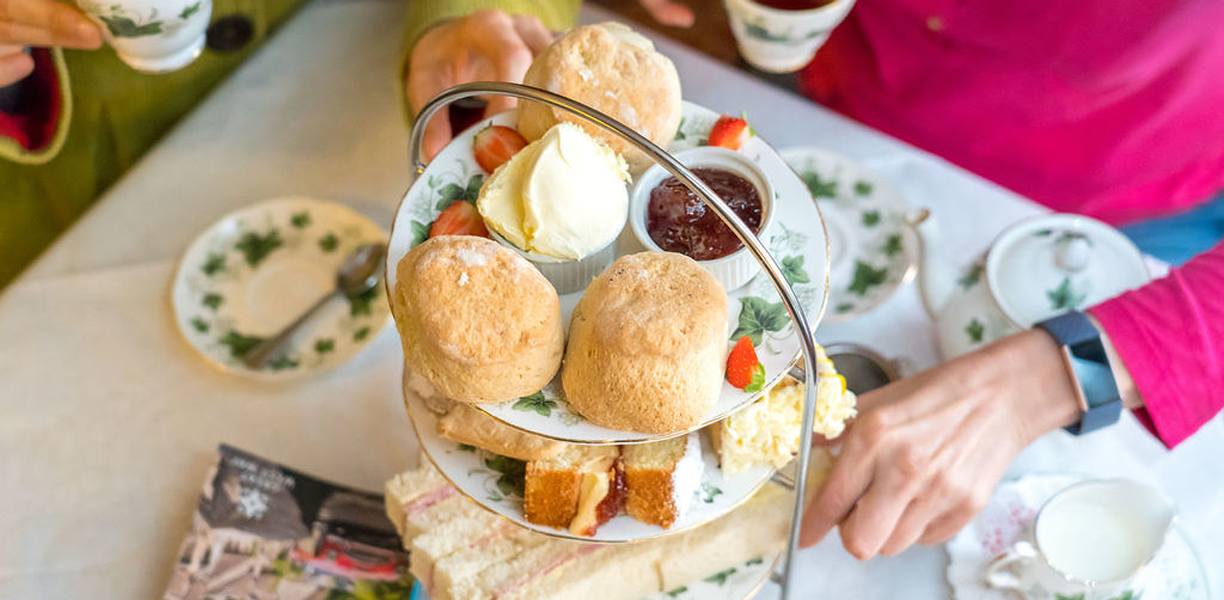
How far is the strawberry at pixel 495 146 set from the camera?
0.90 metres

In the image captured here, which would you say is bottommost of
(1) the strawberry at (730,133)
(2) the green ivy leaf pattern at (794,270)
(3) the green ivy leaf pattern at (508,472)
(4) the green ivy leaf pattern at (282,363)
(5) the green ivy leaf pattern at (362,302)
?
(4) the green ivy leaf pattern at (282,363)

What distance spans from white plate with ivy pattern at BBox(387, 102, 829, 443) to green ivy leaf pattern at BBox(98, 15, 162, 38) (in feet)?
1.51

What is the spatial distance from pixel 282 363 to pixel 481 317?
77 centimetres

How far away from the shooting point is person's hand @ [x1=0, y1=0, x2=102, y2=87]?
1102 millimetres

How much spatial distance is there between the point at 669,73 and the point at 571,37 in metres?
0.10

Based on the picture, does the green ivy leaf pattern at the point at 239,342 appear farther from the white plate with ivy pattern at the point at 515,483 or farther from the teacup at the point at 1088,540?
the teacup at the point at 1088,540

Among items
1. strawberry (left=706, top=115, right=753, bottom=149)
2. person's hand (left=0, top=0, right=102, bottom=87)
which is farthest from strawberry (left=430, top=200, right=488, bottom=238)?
person's hand (left=0, top=0, right=102, bottom=87)

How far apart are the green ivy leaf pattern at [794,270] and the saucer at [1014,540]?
56 cm

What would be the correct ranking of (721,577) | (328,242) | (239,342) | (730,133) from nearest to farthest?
(730,133) < (721,577) < (239,342) < (328,242)

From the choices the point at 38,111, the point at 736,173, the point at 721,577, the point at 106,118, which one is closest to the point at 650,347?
the point at 736,173

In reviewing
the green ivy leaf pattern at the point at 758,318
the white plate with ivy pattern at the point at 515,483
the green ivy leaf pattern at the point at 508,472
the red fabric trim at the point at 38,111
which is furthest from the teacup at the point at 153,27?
the green ivy leaf pattern at the point at 758,318

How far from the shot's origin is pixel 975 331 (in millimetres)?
1234

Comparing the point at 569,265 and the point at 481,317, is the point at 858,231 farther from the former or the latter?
the point at 481,317

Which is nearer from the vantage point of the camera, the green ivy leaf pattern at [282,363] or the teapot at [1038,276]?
the teapot at [1038,276]
